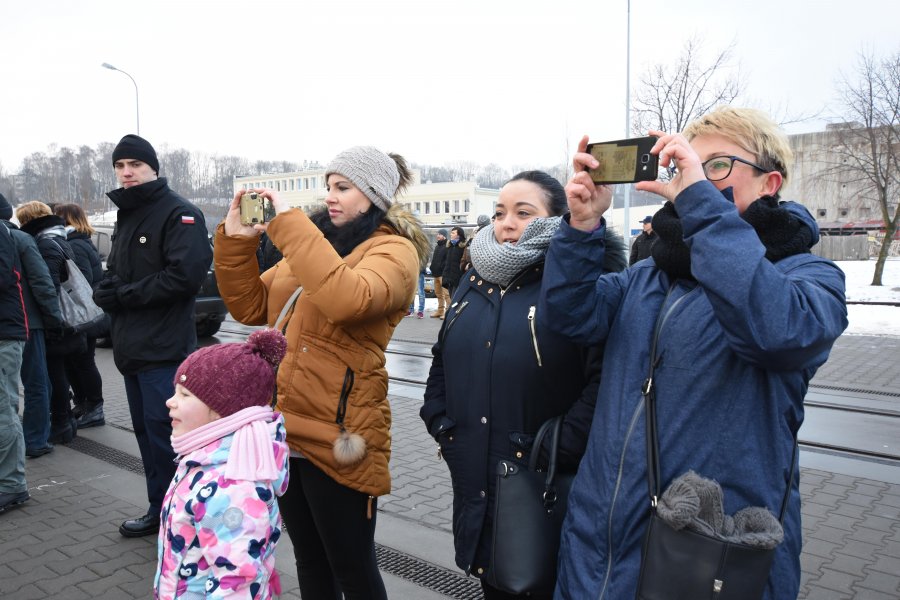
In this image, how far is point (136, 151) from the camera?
4.07 m

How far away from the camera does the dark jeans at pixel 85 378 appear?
666 centimetres

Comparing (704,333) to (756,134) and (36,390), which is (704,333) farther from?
(36,390)

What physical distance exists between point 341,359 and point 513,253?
0.79 m

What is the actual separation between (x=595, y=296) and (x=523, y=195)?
0.58 meters

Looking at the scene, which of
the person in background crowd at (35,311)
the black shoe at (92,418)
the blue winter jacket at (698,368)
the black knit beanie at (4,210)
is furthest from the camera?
the black shoe at (92,418)

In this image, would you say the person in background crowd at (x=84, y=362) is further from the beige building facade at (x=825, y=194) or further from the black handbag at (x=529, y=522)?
the beige building facade at (x=825, y=194)

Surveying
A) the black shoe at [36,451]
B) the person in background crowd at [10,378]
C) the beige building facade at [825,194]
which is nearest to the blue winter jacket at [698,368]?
the person in background crowd at [10,378]

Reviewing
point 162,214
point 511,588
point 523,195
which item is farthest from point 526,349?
point 162,214

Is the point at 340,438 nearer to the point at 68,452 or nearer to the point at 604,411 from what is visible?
the point at 604,411

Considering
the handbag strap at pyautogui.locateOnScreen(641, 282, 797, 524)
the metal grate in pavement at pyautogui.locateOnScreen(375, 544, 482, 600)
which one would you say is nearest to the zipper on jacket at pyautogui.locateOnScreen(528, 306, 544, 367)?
the handbag strap at pyautogui.locateOnScreen(641, 282, 797, 524)

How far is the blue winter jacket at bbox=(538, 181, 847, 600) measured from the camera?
1.53 meters

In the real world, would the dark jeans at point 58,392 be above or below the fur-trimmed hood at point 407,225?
below

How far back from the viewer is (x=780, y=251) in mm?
1736

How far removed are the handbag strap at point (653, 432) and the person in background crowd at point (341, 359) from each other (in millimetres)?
1053
